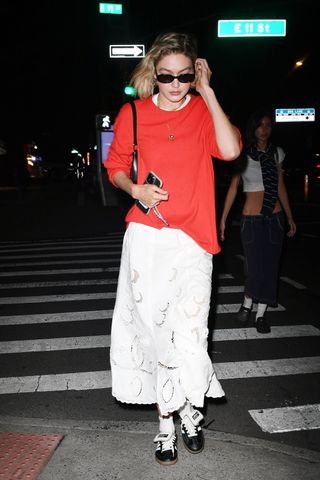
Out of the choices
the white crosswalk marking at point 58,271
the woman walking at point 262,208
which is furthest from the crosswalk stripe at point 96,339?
the white crosswalk marking at point 58,271

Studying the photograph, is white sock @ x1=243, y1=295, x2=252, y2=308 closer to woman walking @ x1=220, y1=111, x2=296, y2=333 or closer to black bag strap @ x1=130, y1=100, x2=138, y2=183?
woman walking @ x1=220, y1=111, x2=296, y2=333

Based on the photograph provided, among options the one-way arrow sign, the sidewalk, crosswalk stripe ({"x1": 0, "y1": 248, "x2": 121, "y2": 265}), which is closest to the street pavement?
the sidewalk

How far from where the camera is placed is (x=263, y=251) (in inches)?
202

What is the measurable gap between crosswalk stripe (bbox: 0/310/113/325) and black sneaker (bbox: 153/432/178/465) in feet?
10.4

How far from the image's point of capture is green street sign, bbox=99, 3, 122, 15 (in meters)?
18.0

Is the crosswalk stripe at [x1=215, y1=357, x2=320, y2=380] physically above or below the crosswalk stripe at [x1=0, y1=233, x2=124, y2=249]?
below

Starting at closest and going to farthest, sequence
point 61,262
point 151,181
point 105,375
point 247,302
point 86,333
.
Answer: point 151,181, point 105,375, point 86,333, point 247,302, point 61,262

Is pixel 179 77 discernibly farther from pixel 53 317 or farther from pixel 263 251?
pixel 53 317

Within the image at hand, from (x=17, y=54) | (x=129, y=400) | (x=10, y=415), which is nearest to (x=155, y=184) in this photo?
(x=129, y=400)

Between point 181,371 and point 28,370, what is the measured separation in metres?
2.21

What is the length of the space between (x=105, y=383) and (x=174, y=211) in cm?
206

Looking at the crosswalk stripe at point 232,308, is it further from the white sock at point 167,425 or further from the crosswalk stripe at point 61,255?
the crosswalk stripe at point 61,255

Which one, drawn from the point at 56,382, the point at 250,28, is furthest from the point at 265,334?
the point at 250,28

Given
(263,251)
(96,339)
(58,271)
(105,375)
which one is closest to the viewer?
(105,375)
